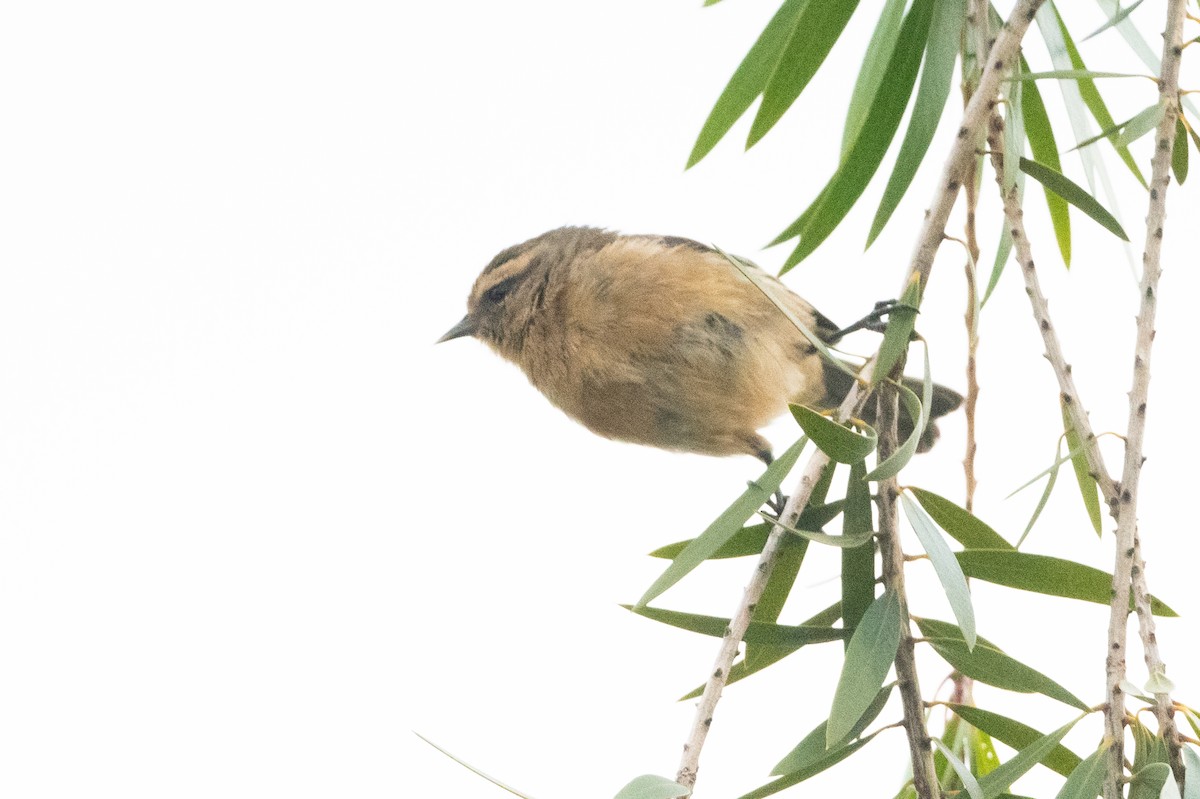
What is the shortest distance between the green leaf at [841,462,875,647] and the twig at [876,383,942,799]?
0.05m

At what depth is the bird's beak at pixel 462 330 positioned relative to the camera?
15.0 ft

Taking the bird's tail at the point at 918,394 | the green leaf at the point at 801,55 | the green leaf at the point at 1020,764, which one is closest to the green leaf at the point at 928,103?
the green leaf at the point at 801,55

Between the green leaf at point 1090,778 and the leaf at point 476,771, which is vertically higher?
the green leaf at point 1090,778

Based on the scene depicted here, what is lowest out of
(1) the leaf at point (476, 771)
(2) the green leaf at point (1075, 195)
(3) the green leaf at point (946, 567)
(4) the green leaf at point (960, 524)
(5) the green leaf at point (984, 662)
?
(1) the leaf at point (476, 771)

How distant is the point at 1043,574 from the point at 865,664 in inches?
14.7

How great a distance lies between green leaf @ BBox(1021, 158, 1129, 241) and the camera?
1.99 meters

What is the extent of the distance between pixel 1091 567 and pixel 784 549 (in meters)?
0.45

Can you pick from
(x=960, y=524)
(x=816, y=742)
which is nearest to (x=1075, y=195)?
(x=960, y=524)

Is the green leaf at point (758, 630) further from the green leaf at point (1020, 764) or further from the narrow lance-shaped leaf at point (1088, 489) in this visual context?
the narrow lance-shaped leaf at point (1088, 489)

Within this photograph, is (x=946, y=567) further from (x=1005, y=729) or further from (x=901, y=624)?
(x=1005, y=729)

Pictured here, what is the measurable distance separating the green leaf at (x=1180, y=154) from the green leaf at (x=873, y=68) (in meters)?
0.57

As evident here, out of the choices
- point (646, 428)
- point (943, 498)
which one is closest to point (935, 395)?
point (646, 428)

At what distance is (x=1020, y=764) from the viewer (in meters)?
1.76

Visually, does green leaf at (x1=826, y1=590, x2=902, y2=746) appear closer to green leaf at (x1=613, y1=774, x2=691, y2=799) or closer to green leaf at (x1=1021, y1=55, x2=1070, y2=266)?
green leaf at (x1=613, y1=774, x2=691, y2=799)
